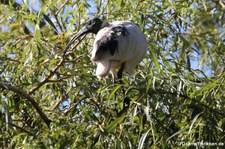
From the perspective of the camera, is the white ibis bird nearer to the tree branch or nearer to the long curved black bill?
the long curved black bill

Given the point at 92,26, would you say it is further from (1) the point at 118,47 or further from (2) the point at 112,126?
(2) the point at 112,126

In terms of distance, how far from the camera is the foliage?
2.23 meters

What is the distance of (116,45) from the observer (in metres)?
2.58

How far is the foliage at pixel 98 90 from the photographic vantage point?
2230 millimetres

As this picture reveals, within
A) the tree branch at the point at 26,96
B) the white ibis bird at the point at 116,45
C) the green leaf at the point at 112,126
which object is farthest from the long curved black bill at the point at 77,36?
the green leaf at the point at 112,126

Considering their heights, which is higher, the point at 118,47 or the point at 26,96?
the point at 118,47

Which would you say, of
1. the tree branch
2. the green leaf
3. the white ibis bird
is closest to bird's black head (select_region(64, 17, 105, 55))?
the white ibis bird

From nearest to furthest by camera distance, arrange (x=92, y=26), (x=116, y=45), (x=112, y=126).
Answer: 1. (x=112, y=126)
2. (x=116, y=45)
3. (x=92, y=26)

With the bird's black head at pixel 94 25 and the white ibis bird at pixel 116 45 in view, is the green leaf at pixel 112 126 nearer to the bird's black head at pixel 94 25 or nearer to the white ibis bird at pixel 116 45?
the white ibis bird at pixel 116 45

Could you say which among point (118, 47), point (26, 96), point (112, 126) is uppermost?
point (118, 47)

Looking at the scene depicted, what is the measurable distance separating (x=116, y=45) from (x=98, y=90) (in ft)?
0.74

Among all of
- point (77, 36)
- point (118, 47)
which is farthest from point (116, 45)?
point (77, 36)

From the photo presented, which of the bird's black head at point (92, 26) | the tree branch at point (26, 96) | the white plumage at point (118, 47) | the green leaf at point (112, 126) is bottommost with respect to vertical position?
the green leaf at point (112, 126)

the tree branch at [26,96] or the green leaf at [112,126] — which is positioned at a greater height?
the tree branch at [26,96]
